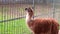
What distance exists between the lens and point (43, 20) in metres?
2.64

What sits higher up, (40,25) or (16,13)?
(16,13)

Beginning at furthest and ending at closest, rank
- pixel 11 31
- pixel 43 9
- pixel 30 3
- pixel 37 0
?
pixel 43 9 → pixel 37 0 → pixel 30 3 → pixel 11 31

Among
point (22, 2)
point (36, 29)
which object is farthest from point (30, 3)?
point (36, 29)

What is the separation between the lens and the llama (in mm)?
2625

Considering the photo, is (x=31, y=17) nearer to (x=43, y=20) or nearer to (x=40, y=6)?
(x=43, y=20)

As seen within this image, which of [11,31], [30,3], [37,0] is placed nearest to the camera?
[11,31]

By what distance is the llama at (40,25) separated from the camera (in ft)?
8.61

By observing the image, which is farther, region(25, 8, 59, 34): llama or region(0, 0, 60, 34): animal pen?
region(25, 8, 59, 34): llama

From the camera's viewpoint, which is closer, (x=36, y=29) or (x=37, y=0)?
(x=36, y=29)

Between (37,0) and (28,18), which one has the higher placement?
(37,0)

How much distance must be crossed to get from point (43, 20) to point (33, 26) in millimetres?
161

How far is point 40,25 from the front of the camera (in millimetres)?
2629

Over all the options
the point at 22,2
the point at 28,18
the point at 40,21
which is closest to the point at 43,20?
the point at 40,21

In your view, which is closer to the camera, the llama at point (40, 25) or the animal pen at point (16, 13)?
the animal pen at point (16, 13)
